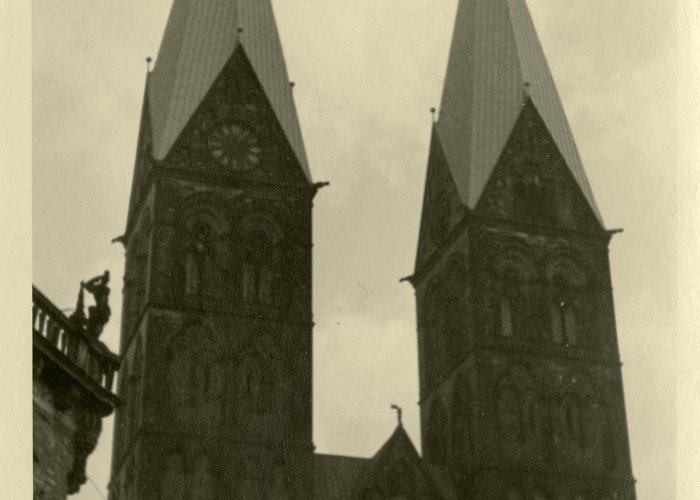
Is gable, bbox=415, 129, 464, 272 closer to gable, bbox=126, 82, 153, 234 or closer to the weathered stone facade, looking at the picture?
gable, bbox=126, 82, 153, 234

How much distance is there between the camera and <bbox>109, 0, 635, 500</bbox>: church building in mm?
30484

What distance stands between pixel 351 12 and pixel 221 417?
1162 centimetres

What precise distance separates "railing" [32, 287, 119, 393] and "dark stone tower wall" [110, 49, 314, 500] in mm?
10346

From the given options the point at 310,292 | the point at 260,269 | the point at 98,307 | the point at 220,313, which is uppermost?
the point at 260,269

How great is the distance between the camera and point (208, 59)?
110ft

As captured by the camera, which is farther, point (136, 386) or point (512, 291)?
point (512, 291)

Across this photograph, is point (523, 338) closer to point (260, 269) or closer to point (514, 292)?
point (514, 292)

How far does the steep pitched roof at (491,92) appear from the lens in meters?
34.1

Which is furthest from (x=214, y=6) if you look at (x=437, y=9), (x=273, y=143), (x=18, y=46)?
(x=18, y=46)

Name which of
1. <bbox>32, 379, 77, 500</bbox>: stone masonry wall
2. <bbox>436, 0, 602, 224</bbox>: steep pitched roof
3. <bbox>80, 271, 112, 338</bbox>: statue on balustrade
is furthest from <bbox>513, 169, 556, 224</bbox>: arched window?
<bbox>32, 379, 77, 500</bbox>: stone masonry wall

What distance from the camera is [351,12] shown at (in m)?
20.5

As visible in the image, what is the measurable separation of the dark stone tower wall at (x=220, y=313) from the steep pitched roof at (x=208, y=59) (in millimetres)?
224

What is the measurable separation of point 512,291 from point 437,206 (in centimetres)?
283

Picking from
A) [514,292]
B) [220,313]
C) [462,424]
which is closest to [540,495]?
[462,424]
